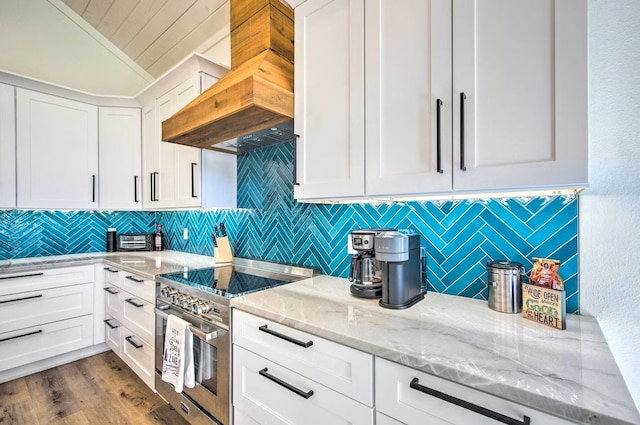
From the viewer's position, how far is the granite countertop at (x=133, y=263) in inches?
84.0

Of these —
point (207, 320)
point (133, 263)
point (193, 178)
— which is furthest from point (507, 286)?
point (133, 263)

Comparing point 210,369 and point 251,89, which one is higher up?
point 251,89

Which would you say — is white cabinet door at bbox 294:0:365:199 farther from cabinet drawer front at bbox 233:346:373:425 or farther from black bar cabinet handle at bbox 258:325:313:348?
cabinet drawer front at bbox 233:346:373:425

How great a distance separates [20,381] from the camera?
2.26 metres

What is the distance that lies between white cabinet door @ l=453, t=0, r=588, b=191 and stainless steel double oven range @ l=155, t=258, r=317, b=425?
1189mm

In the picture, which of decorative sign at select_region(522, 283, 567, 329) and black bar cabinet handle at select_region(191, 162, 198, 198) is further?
black bar cabinet handle at select_region(191, 162, 198, 198)

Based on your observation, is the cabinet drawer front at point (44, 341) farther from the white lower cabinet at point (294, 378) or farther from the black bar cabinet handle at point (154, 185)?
the white lower cabinet at point (294, 378)

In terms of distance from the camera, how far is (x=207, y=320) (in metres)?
1.50

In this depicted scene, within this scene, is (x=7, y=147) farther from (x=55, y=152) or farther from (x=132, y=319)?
(x=132, y=319)

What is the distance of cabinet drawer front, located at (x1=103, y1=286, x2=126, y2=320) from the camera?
7.73 ft

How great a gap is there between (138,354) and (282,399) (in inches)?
60.6

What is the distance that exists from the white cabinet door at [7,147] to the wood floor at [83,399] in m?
1.46

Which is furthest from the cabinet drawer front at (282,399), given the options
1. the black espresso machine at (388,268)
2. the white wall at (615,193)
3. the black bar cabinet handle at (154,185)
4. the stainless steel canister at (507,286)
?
the black bar cabinet handle at (154,185)

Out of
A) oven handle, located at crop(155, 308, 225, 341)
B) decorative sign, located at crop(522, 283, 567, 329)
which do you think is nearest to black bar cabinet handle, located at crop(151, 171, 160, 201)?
oven handle, located at crop(155, 308, 225, 341)
